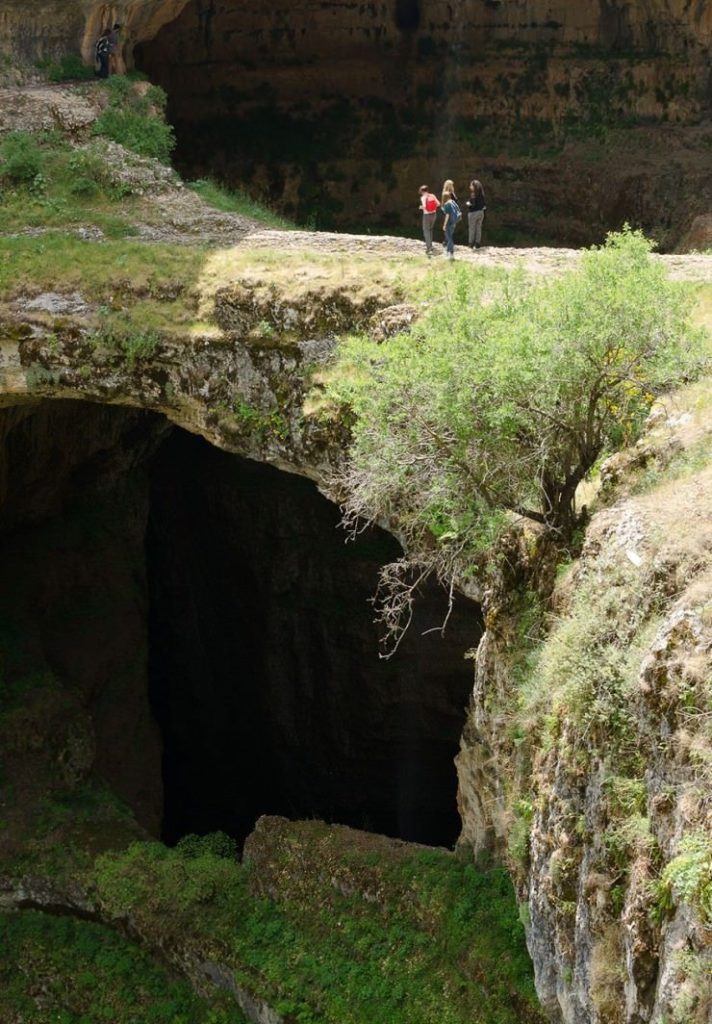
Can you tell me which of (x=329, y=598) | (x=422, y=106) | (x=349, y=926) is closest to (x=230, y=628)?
(x=329, y=598)

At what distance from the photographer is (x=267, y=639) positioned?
80.7 feet

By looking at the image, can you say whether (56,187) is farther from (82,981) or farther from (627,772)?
(627,772)

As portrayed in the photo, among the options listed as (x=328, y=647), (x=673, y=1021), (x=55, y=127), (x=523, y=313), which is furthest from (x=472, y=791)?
(x=55, y=127)

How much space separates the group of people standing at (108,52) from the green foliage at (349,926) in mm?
12701

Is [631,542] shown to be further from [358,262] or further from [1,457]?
→ [1,457]

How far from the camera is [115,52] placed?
888 inches

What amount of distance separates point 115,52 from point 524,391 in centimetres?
1428

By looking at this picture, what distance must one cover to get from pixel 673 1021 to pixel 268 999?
8.47 meters

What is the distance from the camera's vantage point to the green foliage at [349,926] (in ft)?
45.3

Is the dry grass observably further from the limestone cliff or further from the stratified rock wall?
the stratified rock wall

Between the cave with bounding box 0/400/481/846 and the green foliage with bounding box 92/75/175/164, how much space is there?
14.2ft

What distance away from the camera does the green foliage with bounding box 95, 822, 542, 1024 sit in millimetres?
13805

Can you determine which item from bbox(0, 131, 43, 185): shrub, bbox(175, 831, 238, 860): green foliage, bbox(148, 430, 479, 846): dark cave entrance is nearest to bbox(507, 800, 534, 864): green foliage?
bbox(175, 831, 238, 860): green foliage

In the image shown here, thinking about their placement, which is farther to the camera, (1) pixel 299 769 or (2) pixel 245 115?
(2) pixel 245 115
